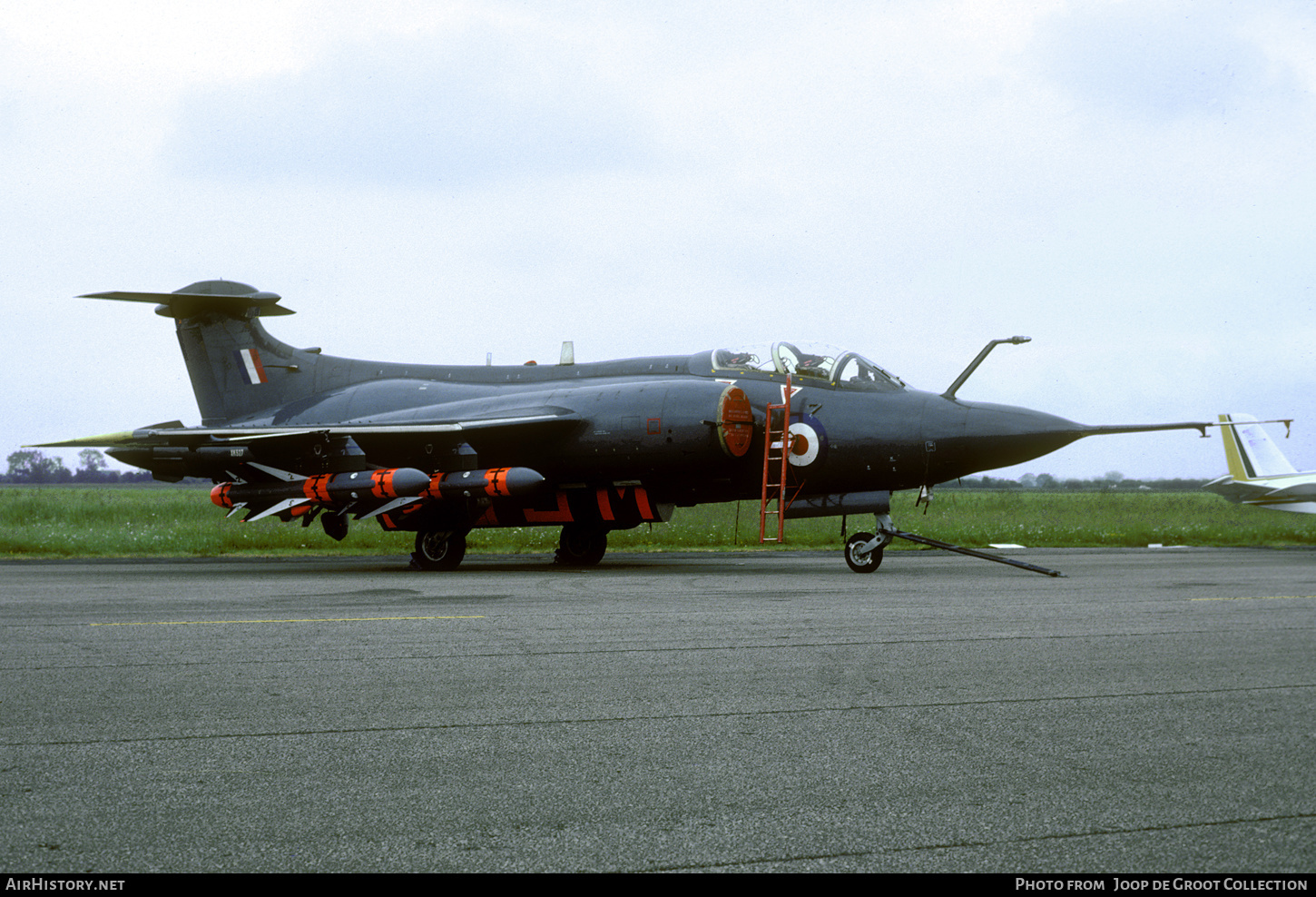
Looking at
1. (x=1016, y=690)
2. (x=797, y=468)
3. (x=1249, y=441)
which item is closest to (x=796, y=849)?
(x=1016, y=690)

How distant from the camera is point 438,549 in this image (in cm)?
1847

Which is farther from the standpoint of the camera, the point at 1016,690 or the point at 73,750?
the point at 1016,690

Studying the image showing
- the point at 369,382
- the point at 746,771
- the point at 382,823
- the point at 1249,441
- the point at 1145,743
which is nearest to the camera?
the point at 382,823

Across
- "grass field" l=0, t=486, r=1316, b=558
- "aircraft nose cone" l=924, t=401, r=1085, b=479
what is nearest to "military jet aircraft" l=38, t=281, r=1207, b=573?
"aircraft nose cone" l=924, t=401, r=1085, b=479

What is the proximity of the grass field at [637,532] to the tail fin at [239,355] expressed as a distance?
12.7ft

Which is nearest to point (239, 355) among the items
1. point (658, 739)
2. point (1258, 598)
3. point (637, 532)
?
point (637, 532)

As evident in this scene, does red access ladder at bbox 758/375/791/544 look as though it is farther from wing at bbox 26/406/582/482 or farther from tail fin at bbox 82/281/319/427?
tail fin at bbox 82/281/319/427

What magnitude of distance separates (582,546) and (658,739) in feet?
47.7

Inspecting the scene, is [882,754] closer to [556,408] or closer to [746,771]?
[746,771]

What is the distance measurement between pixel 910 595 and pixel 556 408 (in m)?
7.90

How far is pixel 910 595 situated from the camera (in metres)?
11.9

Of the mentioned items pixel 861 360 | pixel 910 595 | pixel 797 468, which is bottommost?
pixel 910 595

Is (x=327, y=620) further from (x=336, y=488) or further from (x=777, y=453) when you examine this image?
(x=777, y=453)

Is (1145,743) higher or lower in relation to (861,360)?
lower
